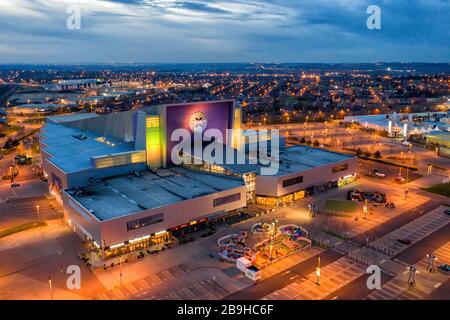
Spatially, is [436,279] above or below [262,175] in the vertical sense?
below

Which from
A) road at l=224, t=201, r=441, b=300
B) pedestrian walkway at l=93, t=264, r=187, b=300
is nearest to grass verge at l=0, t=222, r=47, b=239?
pedestrian walkway at l=93, t=264, r=187, b=300

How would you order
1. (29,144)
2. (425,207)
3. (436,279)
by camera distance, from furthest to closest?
1. (29,144)
2. (425,207)
3. (436,279)

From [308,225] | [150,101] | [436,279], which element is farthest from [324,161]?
[150,101]

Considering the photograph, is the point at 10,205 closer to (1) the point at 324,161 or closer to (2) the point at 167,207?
(2) the point at 167,207

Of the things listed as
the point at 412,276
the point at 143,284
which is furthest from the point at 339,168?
the point at 143,284

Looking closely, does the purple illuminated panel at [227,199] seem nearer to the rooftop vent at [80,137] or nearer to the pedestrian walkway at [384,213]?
the pedestrian walkway at [384,213]

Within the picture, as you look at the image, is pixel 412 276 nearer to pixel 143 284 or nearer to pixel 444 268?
pixel 444 268

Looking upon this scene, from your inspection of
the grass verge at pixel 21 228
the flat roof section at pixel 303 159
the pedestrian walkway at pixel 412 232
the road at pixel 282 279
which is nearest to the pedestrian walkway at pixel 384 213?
the pedestrian walkway at pixel 412 232
